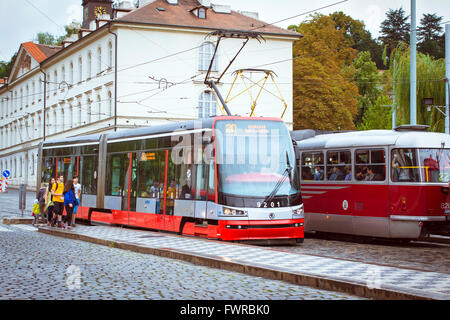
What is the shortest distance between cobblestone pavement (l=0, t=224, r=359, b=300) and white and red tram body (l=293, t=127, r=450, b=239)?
6647mm

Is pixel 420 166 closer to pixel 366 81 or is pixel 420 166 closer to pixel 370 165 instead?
pixel 370 165

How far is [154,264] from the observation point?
44.2 feet

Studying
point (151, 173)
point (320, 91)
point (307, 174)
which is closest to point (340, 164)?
point (307, 174)

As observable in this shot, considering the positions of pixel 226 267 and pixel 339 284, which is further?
pixel 226 267

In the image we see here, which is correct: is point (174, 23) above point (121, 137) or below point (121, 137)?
above

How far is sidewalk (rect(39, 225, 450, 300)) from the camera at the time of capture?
948 centimetres

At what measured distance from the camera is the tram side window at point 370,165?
18906 millimetres

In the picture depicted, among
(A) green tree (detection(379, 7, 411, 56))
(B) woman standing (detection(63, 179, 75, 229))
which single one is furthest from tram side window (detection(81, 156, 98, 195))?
(A) green tree (detection(379, 7, 411, 56))

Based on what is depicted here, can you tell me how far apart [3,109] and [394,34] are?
49.6m

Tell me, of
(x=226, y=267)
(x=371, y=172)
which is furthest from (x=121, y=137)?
(x=226, y=267)

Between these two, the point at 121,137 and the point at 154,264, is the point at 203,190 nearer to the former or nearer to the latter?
the point at 154,264

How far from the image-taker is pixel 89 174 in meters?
26.6

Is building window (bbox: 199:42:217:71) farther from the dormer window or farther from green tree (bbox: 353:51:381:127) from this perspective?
green tree (bbox: 353:51:381:127)

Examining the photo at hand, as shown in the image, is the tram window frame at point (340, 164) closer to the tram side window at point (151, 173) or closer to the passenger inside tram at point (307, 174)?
the passenger inside tram at point (307, 174)
